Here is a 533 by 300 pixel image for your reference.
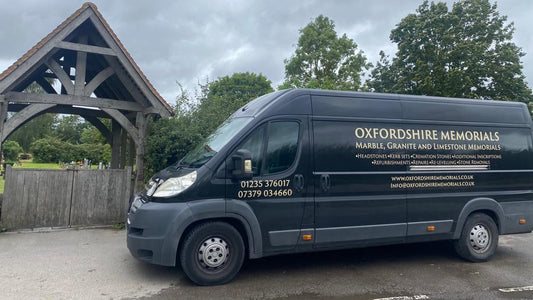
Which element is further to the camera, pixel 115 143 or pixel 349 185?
pixel 115 143

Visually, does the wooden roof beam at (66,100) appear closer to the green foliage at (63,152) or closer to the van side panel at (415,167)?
the van side panel at (415,167)

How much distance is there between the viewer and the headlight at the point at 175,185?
4547 mm

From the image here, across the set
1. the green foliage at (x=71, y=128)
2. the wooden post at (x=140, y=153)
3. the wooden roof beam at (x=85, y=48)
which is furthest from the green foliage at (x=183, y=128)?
the green foliage at (x=71, y=128)

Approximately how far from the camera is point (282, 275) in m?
5.16

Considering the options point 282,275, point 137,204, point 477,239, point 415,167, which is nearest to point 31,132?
point 137,204

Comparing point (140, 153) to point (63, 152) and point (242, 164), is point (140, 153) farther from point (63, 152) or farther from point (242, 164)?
point (63, 152)

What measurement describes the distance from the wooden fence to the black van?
380 cm

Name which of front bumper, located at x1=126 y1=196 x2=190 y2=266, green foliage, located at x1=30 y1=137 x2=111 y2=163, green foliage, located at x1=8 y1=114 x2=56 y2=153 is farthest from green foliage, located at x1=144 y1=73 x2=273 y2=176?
green foliage, located at x1=8 y1=114 x2=56 y2=153

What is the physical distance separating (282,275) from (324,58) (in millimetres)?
21355

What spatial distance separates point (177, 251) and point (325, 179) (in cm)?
231

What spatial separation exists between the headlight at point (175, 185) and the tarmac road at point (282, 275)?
124 cm

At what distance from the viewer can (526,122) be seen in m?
6.47

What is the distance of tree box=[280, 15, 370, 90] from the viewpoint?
2444cm

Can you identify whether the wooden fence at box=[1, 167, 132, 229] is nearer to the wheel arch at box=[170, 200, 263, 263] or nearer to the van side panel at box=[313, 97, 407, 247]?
the wheel arch at box=[170, 200, 263, 263]
